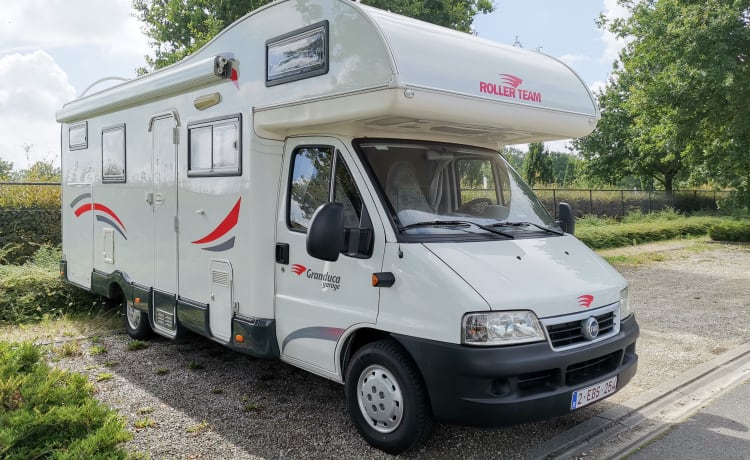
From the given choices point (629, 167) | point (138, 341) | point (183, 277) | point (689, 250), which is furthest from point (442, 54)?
point (629, 167)

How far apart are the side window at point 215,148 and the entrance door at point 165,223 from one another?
1.25ft

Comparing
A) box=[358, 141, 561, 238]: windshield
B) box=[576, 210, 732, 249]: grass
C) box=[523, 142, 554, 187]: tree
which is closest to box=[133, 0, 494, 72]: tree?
box=[576, 210, 732, 249]: grass

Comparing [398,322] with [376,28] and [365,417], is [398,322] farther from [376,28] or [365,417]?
[376,28]

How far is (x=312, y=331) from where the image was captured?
15.4ft

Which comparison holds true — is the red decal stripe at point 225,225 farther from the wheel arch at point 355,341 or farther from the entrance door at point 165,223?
the wheel arch at point 355,341

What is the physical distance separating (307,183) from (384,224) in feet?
3.10

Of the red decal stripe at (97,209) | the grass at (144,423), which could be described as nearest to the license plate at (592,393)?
the grass at (144,423)

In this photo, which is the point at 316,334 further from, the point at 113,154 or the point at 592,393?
the point at 113,154

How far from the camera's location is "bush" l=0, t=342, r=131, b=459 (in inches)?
123

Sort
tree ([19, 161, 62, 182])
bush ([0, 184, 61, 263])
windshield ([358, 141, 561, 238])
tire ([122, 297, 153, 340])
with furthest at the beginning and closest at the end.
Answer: tree ([19, 161, 62, 182]) < bush ([0, 184, 61, 263]) < tire ([122, 297, 153, 340]) < windshield ([358, 141, 561, 238])

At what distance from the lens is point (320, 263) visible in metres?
4.61

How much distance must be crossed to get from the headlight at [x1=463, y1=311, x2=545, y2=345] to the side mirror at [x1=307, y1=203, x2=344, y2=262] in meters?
1.00

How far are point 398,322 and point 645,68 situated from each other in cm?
2032

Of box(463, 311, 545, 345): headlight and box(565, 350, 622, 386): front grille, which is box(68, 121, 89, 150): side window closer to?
box(463, 311, 545, 345): headlight
